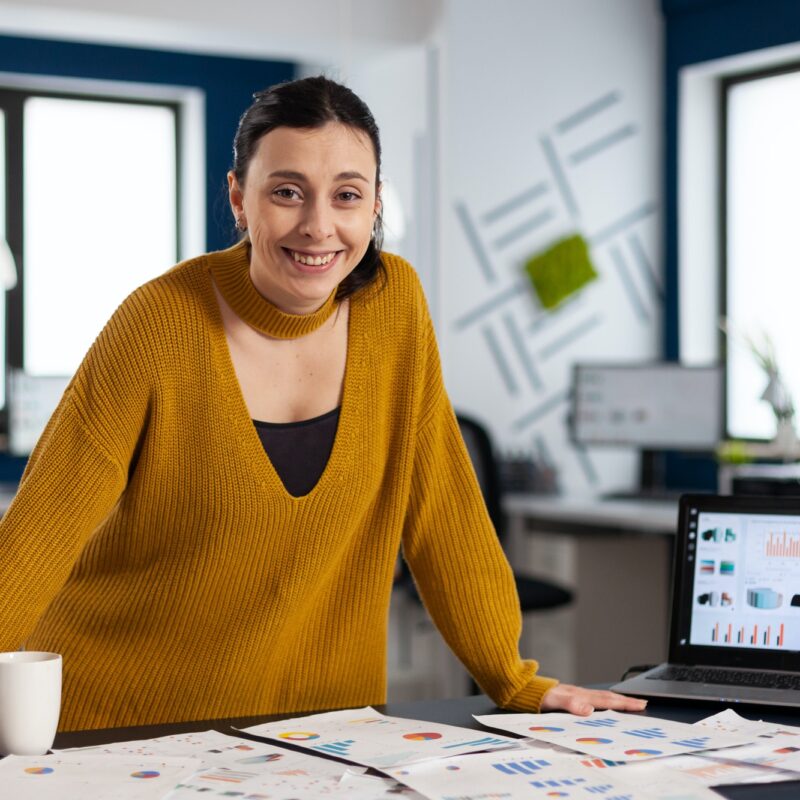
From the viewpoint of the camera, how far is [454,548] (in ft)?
5.86

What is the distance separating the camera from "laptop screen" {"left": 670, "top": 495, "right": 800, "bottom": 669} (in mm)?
1775

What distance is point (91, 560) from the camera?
1.71 meters

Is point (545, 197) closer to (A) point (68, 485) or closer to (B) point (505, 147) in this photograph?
(B) point (505, 147)

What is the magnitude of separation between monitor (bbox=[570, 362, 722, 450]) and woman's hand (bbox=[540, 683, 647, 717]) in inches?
120

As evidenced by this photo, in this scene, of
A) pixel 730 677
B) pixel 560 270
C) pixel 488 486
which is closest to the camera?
pixel 730 677

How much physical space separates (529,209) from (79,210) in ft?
6.06

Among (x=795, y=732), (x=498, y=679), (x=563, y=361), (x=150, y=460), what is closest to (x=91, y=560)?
(x=150, y=460)

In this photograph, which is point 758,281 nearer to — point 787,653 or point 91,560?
point 787,653

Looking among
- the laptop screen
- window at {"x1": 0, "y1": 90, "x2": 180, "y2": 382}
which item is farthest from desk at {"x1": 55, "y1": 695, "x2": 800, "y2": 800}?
window at {"x1": 0, "y1": 90, "x2": 180, "y2": 382}

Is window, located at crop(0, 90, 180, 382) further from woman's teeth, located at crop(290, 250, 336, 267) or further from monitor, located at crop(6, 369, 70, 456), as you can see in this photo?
woman's teeth, located at crop(290, 250, 336, 267)

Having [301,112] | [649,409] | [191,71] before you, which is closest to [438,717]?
[301,112]

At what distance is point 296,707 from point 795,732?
641 mm

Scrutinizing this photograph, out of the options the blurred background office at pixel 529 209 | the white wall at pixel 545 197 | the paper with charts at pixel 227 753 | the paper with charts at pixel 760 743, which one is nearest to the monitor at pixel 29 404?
the blurred background office at pixel 529 209

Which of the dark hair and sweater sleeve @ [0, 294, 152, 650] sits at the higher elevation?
the dark hair
